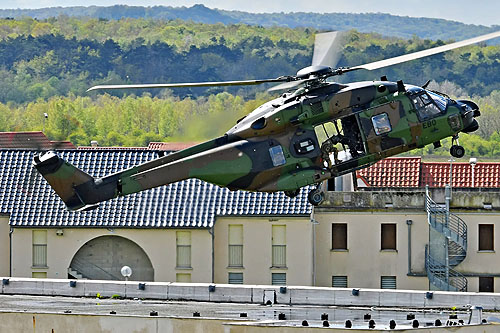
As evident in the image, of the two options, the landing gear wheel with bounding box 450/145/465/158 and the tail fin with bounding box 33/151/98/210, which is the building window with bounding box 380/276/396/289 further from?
the tail fin with bounding box 33/151/98/210

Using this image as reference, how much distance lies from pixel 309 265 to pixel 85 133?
127 meters

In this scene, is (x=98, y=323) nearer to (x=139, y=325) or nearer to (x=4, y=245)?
(x=139, y=325)

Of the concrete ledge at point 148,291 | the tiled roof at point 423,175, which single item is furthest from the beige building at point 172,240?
the concrete ledge at point 148,291

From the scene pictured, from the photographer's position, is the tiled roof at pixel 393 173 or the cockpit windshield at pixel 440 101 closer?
the cockpit windshield at pixel 440 101

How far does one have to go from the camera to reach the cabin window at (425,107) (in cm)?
4800

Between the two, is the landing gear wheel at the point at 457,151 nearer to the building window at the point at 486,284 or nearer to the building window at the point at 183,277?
the building window at the point at 183,277

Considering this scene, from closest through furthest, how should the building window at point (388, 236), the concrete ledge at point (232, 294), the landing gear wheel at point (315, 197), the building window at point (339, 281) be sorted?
the landing gear wheel at point (315, 197), the concrete ledge at point (232, 294), the building window at point (339, 281), the building window at point (388, 236)

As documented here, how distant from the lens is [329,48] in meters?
48.7

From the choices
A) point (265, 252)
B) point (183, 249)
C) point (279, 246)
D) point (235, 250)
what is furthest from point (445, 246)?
point (183, 249)

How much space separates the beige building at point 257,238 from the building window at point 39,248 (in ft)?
0.16

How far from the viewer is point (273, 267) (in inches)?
2704

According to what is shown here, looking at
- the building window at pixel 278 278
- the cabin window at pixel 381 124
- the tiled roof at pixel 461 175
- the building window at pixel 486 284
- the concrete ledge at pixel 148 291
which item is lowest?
the building window at pixel 486 284

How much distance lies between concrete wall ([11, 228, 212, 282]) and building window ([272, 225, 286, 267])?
3099 mm

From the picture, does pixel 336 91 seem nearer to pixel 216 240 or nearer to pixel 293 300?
pixel 293 300
